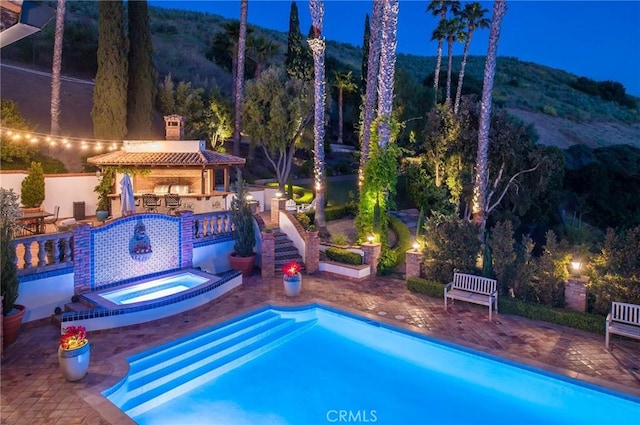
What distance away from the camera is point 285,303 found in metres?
Answer: 12.4

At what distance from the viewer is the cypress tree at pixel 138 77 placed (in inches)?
1024

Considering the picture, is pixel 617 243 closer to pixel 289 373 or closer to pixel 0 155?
pixel 289 373

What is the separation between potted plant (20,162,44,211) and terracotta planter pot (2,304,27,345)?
31.8ft

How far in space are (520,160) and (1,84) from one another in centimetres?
2996

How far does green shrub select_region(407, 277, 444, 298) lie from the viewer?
1330cm

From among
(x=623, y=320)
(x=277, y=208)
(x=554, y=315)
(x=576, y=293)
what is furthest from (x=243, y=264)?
(x=623, y=320)

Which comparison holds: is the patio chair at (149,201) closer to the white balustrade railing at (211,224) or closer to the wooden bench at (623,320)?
the white balustrade railing at (211,224)

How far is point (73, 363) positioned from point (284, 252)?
935 cm

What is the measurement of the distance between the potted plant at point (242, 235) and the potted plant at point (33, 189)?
8.59 m

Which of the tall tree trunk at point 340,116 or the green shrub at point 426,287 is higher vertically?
the tall tree trunk at point 340,116

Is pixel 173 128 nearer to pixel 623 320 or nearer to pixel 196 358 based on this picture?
pixel 196 358

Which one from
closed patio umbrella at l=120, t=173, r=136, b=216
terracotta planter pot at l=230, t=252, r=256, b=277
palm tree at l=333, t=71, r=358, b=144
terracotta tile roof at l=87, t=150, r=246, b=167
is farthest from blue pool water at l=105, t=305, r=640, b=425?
palm tree at l=333, t=71, r=358, b=144

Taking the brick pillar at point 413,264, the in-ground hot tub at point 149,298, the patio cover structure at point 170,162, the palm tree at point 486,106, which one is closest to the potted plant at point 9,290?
the in-ground hot tub at point 149,298

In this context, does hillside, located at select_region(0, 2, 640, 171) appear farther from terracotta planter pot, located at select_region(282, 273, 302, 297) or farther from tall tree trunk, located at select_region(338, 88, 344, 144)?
terracotta planter pot, located at select_region(282, 273, 302, 297)
